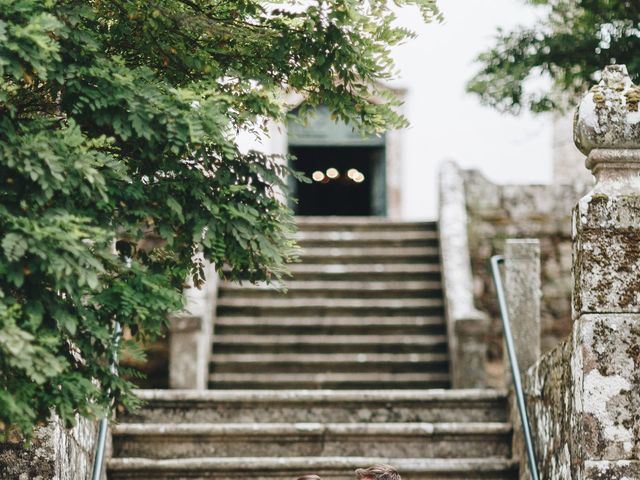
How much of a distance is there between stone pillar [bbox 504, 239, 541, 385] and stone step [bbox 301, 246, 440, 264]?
3.59 metres

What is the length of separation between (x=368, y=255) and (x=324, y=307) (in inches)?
42.0

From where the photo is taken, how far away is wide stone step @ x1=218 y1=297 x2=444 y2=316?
10.2 m

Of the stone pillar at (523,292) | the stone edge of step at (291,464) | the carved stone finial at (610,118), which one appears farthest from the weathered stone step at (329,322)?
the carved stone finial at (610,118)

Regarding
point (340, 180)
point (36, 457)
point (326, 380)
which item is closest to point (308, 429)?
point (36, 457)

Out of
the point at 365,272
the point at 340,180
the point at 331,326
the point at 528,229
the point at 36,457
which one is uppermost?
the point at 340,180

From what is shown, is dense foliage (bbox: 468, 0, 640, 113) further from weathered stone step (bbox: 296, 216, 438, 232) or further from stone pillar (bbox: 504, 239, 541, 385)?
weathered stone step (bbox: 296, 216, 438, 232)

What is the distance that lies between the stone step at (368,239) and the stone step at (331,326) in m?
1.43

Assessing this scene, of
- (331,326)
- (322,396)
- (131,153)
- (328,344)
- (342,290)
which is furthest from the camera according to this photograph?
(342,290)

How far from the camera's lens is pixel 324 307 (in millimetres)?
10242

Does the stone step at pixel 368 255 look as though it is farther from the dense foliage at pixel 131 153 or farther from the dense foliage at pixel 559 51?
the dense foliage at pixel 131 153

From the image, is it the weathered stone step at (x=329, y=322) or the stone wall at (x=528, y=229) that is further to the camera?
the stone wall at (x=528, y=229)

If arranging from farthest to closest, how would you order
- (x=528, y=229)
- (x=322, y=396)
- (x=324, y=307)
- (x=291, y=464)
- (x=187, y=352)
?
(x=528, y=229) < (x=324, y=307) < (x=187, y=352) < (x=322, y=396) < (x=291, y=464)

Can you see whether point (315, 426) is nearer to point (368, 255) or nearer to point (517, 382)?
point (517, 382)

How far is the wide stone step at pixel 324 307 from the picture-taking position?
10.2 metres
